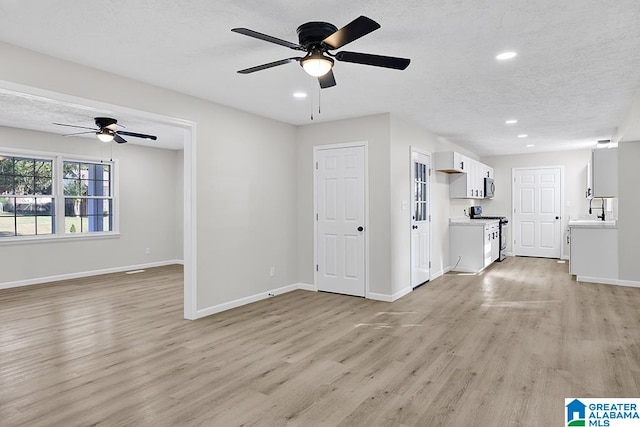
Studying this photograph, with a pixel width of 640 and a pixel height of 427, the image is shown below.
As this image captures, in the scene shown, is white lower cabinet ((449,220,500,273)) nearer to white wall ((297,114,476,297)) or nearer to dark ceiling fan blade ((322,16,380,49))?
white wall ((297,114,476,297))

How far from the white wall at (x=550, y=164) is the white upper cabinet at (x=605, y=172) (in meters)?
2.57

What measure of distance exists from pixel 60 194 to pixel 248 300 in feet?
14.1

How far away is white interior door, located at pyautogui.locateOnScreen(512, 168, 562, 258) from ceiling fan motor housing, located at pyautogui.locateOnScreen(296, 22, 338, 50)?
320 inches

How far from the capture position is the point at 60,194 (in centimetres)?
683

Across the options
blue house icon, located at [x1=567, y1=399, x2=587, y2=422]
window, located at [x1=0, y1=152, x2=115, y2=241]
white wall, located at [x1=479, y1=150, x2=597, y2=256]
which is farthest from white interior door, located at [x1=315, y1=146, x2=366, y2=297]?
white wall, located at [x1=479, y1=150, x2=597, y2=256]

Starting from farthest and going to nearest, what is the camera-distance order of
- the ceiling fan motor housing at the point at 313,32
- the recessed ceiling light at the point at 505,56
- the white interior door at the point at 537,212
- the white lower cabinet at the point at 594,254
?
the white interior door at the point at 537,212, the white lower cabinet at the point at 594,254, the recessed ceiling light at the point at 505,56, the ceiling fan motor housing at the point at 313,32

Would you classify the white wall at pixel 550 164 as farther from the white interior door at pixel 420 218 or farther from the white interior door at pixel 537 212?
the white interior door at pixel 420 218

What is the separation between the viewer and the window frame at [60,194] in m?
6.26

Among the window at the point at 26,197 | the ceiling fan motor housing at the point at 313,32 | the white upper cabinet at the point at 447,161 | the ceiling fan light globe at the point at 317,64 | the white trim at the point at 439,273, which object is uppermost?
the ceiling fan motor housing at the point at 313,32

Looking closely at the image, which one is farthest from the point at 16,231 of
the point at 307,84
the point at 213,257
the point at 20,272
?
the point at 307,84

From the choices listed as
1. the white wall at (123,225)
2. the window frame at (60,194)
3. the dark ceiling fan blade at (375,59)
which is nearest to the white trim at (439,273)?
the dark ceiling fan blade at (375,59)

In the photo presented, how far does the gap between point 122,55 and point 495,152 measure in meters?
8.18

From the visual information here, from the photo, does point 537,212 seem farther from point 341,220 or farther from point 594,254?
point 341,220

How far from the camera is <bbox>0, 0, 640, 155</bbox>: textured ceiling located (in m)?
2.50
